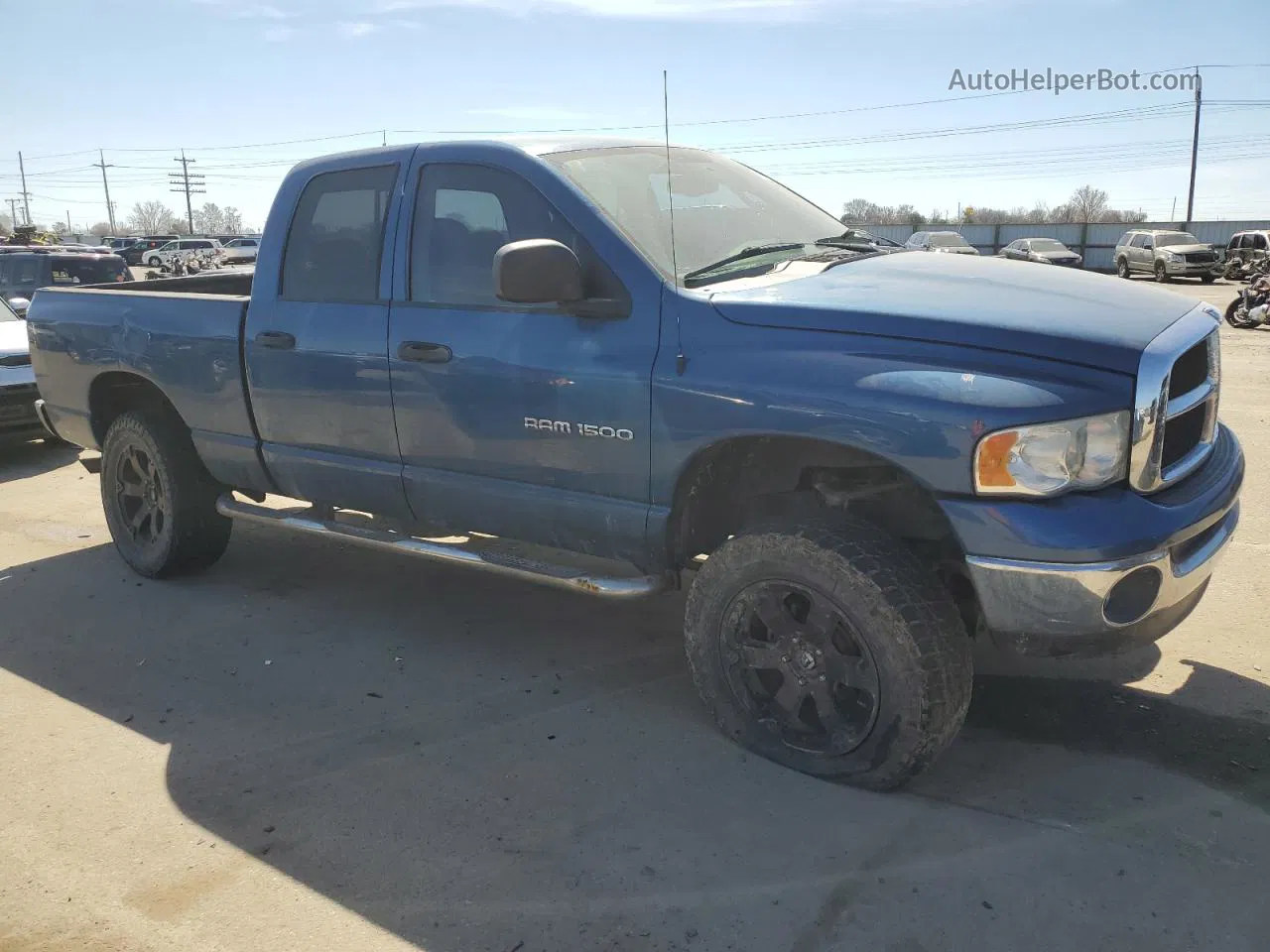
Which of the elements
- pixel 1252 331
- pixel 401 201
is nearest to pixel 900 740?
pixel 401 201

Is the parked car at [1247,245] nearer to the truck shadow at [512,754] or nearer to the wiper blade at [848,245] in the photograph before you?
the wiper blade at [848,245]

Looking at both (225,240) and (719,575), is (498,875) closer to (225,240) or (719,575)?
(719,575)

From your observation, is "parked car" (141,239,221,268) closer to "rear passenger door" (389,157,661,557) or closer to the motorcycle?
the motorcycle

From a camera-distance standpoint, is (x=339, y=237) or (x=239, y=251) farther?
(x=239, y=251)

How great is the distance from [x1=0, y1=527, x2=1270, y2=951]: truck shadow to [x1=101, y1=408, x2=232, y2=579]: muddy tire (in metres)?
0.36

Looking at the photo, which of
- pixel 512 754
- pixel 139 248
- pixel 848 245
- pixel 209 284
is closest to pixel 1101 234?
pixel 209 284

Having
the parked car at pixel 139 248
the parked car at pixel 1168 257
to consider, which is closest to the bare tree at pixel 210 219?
the parked car at pixel 139 248

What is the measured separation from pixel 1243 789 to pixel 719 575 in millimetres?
1725

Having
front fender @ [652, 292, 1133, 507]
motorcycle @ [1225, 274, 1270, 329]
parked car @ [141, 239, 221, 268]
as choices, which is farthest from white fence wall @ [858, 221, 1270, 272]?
front fender @ [652, 292, 1133, 507]

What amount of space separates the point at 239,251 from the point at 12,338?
41.4 m

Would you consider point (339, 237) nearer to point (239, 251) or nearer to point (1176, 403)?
point (1176, 403)

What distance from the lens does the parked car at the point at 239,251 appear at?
133 ft

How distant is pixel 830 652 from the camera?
329 cm

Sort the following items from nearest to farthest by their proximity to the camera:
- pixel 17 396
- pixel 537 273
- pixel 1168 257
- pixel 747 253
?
pixel 537 273
pixel 747 253
pixel 17 396
pixel 1168 257
